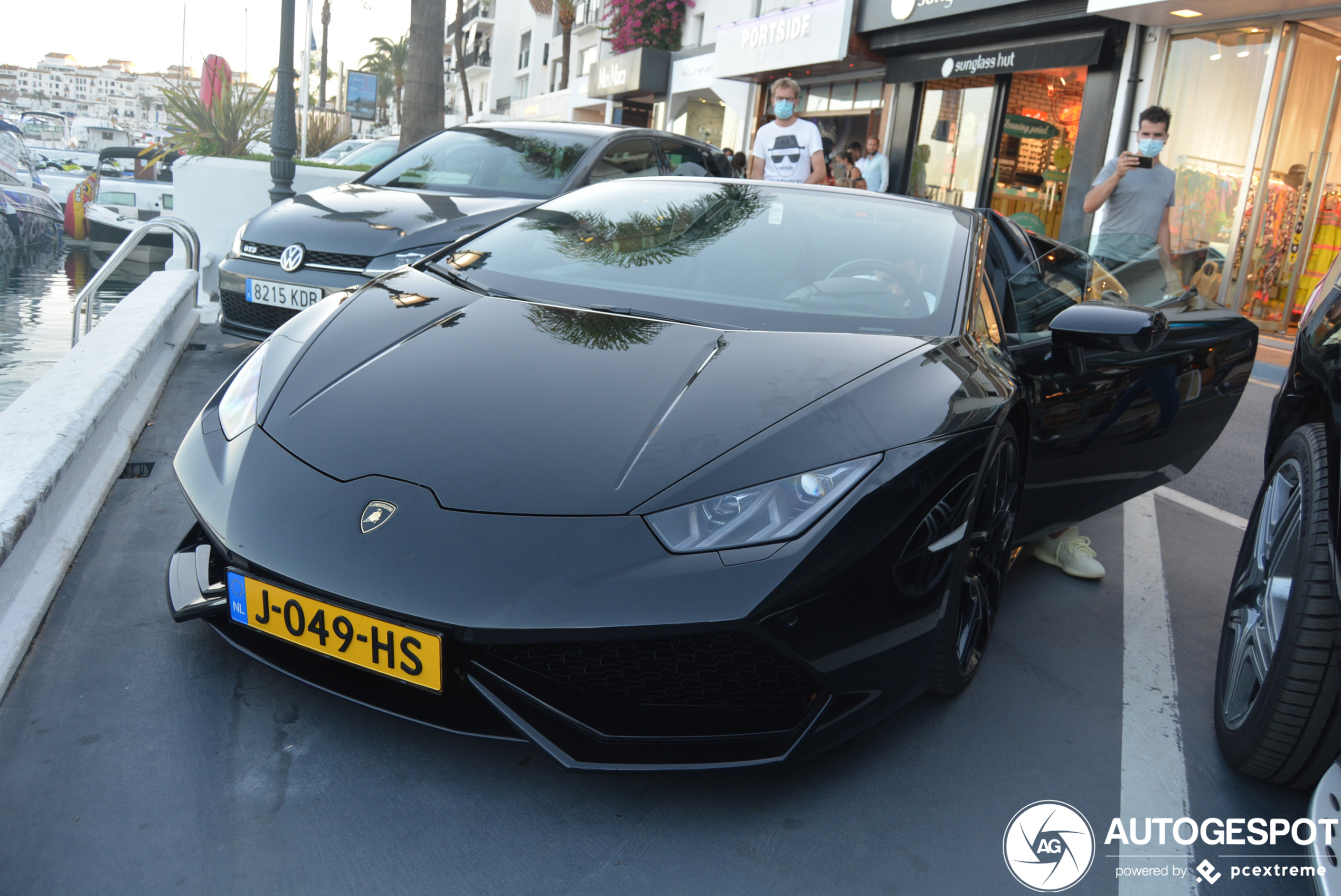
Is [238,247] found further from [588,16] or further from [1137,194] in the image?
[588,16]

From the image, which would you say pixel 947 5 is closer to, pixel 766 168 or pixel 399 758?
pixel 766 168

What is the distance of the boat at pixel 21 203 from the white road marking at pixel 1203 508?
17.8 metres

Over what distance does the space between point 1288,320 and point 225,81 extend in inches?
459

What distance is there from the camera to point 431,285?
2.74m

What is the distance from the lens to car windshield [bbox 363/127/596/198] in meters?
5.83

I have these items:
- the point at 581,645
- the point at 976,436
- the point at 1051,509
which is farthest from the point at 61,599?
the point at 1051,509

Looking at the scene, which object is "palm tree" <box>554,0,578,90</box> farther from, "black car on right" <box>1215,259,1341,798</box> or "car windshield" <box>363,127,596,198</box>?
"black car on right" <box>1215,259,1341,798</box>

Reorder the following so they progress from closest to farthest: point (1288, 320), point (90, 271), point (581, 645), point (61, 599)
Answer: point (581, 645) → point (61, 599) → point (1288, 320) → point (90, 271)

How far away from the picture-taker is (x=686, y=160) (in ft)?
22.3

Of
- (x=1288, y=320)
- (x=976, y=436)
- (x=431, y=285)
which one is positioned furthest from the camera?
(x=1288, y=320)

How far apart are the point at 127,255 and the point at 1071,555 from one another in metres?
5.56

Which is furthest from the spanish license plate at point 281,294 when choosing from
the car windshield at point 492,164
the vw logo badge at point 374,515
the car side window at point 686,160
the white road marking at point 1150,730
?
the white road marking at point 1150,730

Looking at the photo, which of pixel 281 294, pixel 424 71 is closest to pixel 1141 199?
pixel 281 294

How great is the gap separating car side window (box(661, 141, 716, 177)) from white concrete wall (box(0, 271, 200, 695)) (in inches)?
130
